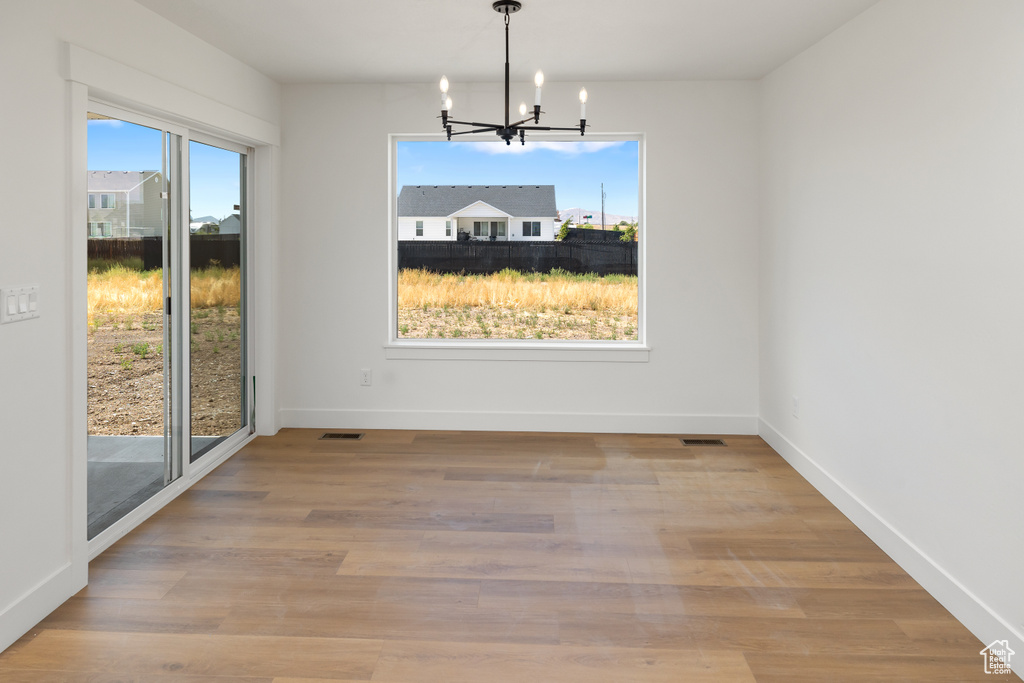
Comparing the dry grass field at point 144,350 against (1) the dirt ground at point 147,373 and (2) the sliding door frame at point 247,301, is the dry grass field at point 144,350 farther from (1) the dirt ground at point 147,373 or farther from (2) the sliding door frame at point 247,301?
(2) the sliding door frame at point 247,301

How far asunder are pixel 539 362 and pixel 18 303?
11.2 ft

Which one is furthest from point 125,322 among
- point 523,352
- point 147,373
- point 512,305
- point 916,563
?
point 916,563

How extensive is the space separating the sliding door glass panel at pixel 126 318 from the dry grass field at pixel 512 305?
2047mm

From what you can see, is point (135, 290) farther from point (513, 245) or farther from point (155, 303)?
point (513, 245)

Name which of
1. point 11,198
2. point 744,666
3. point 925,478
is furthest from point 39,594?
point 925,478

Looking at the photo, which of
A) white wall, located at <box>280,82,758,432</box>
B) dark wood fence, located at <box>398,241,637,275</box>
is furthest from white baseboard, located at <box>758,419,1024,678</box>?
dark wood fence, located at <box>398,241,637,275</box>

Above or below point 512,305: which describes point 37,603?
below

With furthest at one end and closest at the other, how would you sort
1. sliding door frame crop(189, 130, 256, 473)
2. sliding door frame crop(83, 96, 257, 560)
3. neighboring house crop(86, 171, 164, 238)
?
sliding door frame crop(189, 130, 256, 473), sliding door frame crop(83, 96, 257, 560), neighboring house crop(86, 171, 164, 238)

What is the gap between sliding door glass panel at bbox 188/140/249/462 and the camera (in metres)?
→ 4.12

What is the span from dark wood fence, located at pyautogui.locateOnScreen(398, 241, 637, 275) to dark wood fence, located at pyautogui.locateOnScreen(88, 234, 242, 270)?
129 cm

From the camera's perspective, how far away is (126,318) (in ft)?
11.2

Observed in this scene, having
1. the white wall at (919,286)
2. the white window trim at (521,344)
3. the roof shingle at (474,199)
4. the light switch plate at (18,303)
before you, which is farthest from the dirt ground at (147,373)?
the white wall at (919,286)

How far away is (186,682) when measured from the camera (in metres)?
2.21

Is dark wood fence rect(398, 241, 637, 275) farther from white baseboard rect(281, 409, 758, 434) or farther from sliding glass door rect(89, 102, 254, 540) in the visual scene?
sliding glass door rect(89, 102, 254, 540)
